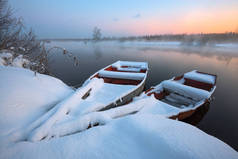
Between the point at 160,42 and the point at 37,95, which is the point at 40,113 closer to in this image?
the point at 37,95

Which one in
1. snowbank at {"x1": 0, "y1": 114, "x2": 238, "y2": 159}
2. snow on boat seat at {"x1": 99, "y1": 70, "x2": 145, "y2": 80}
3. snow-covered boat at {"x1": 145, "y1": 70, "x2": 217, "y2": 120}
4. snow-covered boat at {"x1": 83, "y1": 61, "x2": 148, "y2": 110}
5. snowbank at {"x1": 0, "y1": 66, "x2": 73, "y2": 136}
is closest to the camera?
snowbank at {"x1": 0, "y1": 114, "x2": 238, "y2": 159}

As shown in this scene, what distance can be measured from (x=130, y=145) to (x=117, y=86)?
13.4 feet

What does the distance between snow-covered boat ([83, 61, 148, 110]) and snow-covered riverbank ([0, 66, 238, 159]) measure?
1.52 metres

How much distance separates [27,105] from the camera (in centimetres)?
211

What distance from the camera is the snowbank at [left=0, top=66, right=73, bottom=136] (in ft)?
5.68

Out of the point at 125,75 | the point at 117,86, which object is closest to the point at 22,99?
the point at 117,86

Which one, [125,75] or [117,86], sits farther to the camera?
[125,75]

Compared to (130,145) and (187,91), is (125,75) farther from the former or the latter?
(130,145)

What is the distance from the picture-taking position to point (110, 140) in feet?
5.12

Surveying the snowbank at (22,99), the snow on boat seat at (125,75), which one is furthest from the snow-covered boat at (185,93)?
the snowbank at (22,99)

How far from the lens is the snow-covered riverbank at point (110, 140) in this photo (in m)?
1.35

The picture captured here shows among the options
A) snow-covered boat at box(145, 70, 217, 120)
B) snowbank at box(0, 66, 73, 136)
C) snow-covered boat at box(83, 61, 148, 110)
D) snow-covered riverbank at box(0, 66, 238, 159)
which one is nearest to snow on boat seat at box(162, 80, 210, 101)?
snow-covered boat at box(145, 70, 217, 120)

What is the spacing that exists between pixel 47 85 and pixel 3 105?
3.82 ft

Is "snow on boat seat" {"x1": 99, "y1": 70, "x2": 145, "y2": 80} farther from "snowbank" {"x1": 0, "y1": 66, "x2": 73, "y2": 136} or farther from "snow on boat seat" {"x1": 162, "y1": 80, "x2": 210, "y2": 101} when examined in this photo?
"snowbank" {"x1": 0, "y1": 66, "x2": 73, "y2": 136}
